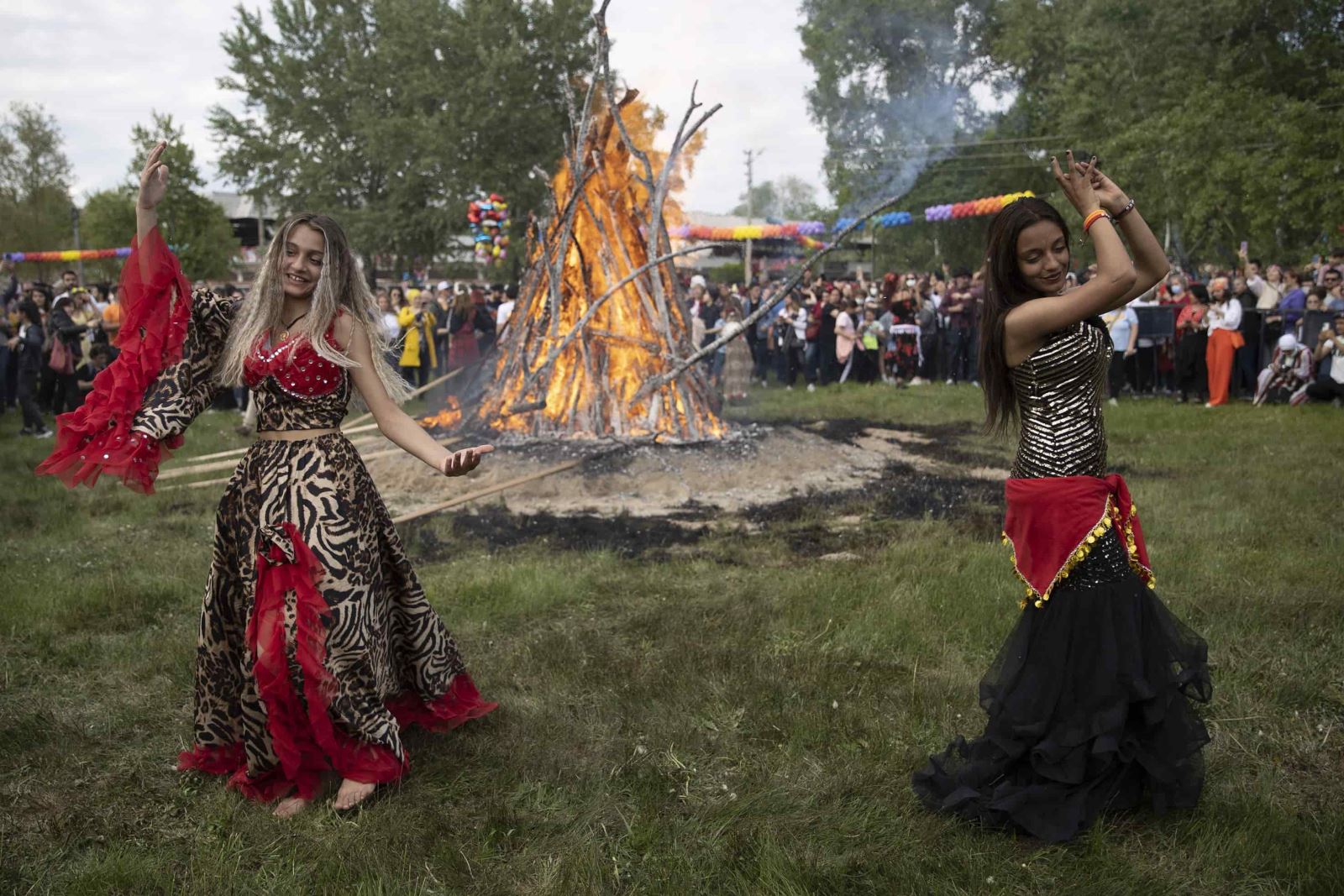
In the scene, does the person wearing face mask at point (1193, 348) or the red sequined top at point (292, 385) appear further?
the person wearing face mask at point (1193, 348)

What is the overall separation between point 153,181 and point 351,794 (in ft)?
7.36

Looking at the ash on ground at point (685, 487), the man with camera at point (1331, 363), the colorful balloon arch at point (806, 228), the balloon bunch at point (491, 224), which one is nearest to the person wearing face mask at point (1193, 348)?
the man with camera at point (1331, 363)

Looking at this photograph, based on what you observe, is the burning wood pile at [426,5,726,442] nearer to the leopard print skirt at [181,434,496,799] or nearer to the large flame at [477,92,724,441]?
the large flame at [477,92,724,441]

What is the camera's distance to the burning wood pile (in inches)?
378

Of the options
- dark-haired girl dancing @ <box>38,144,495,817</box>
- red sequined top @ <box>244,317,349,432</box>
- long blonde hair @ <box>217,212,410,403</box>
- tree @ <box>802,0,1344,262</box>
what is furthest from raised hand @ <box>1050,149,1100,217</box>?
tree @ <box>802,0,1344,262</box>

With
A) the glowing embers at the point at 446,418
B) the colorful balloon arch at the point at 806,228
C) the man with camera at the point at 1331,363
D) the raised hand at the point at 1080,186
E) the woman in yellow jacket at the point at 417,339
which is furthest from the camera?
the colorful balloon arch at the point at 806,228

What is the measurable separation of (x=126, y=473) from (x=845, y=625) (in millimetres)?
3329

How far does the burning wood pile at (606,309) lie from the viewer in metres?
9.60

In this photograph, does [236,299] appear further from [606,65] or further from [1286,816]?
[606,65]

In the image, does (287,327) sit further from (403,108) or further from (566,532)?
(403,108)

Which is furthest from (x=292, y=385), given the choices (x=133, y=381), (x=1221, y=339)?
(x=1221, y=339)

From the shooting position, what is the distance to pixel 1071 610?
3295mm

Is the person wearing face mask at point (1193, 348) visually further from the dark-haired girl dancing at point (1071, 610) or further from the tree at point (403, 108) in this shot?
the tree at point (403, 108)

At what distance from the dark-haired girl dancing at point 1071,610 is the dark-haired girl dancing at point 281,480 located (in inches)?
74.1
